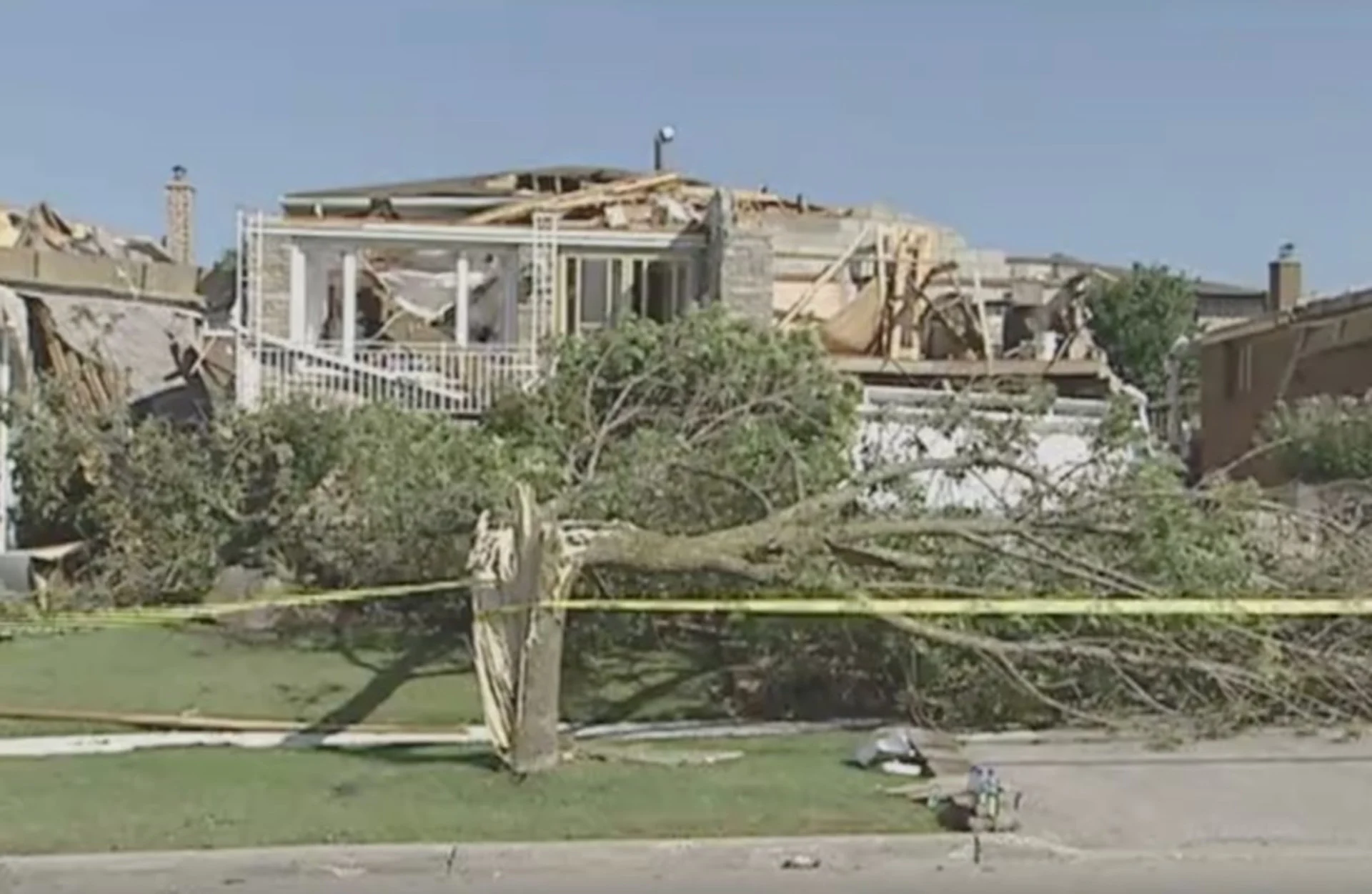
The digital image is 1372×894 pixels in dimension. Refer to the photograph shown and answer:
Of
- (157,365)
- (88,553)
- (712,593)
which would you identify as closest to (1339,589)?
(712,593)

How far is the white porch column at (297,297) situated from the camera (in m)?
24.3

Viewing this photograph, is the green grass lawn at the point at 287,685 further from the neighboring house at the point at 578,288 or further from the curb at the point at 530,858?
the neighboring house at the point at 578,288

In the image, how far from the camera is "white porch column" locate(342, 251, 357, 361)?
2422 centimetres

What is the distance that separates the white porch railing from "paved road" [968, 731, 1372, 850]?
12314 millimetres

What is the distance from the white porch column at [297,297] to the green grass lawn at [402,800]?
15.0 meters

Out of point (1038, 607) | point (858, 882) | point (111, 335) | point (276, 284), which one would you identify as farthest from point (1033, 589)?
point (276, 284)

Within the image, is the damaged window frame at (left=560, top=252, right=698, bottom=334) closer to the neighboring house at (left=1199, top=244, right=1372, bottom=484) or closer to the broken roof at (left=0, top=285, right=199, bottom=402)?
the broken roof at (left=0, top=285, right=199, bottom=402)

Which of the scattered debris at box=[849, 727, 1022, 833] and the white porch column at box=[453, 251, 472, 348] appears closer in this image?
the scattered debris at box=[849, 727, 1022, 833]

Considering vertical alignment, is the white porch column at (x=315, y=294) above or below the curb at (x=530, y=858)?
above

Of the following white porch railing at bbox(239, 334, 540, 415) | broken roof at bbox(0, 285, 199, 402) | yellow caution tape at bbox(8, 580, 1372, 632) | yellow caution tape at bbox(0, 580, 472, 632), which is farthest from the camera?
white porch railing at bbox(239, 334, 540, 415)

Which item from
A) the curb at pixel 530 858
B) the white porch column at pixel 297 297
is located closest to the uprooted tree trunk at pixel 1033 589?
the curb at pixel 530 858

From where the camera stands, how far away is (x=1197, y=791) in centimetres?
898

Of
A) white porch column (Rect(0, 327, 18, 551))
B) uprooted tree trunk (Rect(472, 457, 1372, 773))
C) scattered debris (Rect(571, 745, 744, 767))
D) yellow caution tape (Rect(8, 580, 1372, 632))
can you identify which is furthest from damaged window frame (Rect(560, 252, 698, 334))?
scattered debris (Rect(571, 745, 744, 767))

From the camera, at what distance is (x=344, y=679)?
41.1ft
